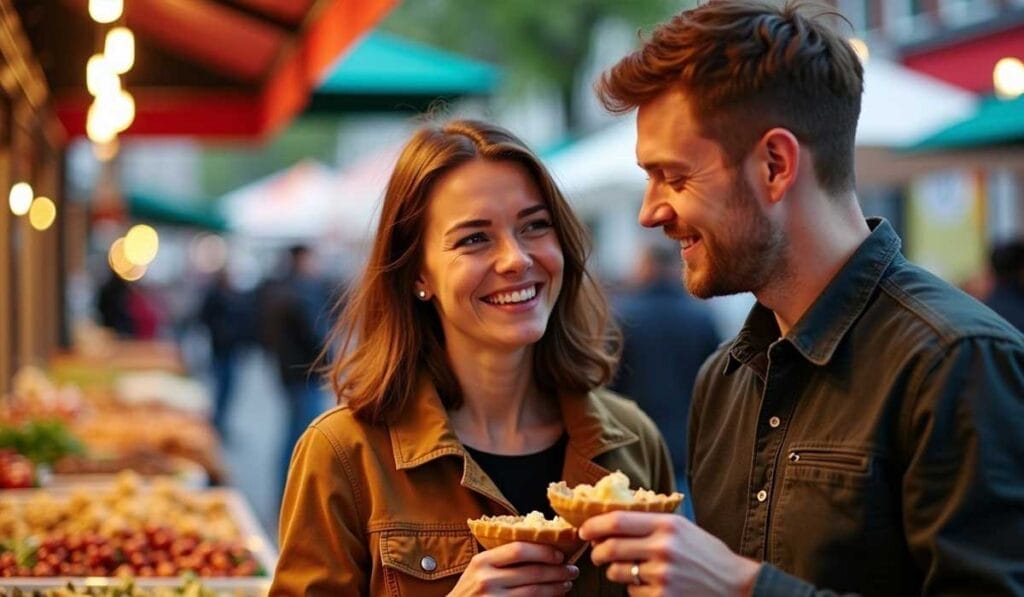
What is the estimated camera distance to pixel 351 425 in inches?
137

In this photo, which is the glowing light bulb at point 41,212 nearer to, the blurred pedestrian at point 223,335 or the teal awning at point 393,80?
the teal awning at point 393,80

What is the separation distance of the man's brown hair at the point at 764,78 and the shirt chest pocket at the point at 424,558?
1193 mm

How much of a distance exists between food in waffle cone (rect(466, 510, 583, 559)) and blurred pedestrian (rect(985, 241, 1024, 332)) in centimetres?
599

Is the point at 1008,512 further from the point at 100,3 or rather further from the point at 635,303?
the point at 635,303

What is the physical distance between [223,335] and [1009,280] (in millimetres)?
13457

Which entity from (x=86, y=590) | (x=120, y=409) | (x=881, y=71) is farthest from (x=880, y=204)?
(x=86, y=590)

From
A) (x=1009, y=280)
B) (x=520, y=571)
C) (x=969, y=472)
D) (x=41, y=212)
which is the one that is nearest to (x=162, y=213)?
(x=41, y=212)

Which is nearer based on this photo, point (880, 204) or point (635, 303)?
point (635, 303)

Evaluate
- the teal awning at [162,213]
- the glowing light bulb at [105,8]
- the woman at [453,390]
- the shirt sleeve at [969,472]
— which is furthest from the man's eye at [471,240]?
the teal awning at [162,213]

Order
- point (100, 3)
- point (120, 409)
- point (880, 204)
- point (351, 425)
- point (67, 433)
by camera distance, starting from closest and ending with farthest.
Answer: point (351, 425) < point (100, 3) < point (67, 433) < point (120, 409) < point (880, 204)

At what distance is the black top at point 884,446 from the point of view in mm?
2393

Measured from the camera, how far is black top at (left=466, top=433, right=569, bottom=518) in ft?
11.7

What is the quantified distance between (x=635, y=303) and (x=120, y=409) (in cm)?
432

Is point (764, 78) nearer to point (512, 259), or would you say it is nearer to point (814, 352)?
point (814, 352)
